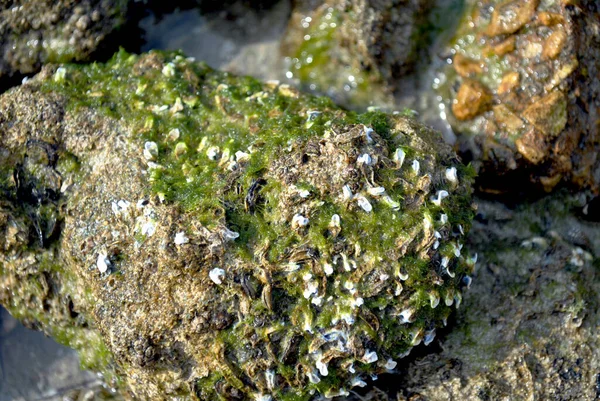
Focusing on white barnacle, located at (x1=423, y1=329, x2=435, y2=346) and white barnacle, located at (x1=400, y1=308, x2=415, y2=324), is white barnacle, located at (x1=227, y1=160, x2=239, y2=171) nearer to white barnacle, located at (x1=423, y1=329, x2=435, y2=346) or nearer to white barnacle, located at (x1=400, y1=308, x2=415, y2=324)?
white barnacle, located at (x1=400, y1=308, x2=415, y2=324)

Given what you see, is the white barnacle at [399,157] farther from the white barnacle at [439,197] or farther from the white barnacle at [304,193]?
the white barnacle at [304,193]

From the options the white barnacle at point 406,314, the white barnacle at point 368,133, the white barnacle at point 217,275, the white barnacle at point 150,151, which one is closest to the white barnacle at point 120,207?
the white barnacle at point 150,151

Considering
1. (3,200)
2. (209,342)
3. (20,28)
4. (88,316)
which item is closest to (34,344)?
(88,316)

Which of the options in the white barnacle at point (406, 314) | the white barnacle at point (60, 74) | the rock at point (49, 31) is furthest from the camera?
the rock at point (49, 31)

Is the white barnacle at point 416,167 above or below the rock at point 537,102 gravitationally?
above

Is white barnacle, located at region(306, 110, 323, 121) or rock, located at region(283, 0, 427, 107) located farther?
rock, located at region(283, 0, 427, 107)

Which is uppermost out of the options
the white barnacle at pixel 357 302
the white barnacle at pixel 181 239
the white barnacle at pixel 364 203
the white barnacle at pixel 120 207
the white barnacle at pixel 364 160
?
the white barnacle at pixel 364 160

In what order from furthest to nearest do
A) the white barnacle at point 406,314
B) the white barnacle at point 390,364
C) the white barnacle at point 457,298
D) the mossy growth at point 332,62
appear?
1. the mossy growth at point 332,62
2. the white barnacle at point 457,298
3. the white barnacle at point 390,364
4. the white barnacle at point 406,314

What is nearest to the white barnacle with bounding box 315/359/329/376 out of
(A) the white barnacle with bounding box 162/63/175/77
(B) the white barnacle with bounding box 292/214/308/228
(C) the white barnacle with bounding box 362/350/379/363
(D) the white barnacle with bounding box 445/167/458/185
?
(C) the white barnacle with bounding box 362/350/379/363
